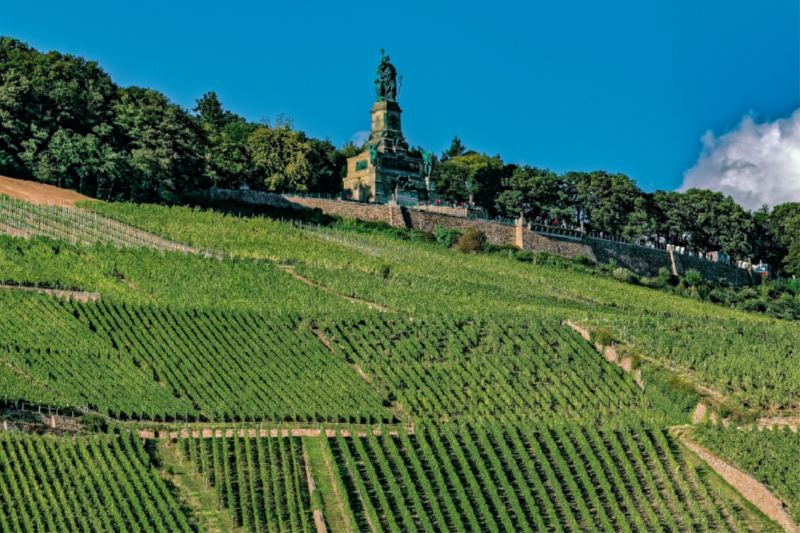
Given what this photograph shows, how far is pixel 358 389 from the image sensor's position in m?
42.3

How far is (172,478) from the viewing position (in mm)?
34469

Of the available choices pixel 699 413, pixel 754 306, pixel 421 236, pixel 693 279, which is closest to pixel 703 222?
pixel 693 279

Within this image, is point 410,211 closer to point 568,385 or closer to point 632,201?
point 632,201

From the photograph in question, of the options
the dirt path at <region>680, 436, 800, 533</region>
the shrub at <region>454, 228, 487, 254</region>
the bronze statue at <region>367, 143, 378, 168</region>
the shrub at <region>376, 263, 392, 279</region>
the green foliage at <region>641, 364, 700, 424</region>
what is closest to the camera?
the dirt path at <region>680, 436, 800, 533</region>

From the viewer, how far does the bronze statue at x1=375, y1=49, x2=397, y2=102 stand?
90312 millimetres

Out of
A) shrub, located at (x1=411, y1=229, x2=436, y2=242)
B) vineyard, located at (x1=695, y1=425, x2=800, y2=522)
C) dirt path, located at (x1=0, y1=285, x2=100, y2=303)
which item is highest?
shrub, located at (x1=411, y1=229, x2=436, y2=242)

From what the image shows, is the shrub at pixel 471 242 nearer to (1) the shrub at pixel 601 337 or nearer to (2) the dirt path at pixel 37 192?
(2) the dirt path at pixel 37 192

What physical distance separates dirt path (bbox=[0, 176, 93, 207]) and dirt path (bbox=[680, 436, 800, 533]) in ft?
148

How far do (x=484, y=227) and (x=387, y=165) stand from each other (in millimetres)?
10361

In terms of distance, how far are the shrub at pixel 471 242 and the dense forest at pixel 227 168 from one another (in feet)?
47.4

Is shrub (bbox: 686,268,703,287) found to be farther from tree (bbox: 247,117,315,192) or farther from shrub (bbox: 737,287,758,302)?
tree (bbox: 247,117,315,192)

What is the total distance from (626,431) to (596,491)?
3862 millimetres

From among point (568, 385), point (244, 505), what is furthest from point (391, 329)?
point (244, 505)

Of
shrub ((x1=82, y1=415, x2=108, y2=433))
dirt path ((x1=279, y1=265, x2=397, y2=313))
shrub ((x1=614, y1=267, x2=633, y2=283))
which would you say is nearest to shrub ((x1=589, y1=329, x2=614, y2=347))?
dirt path ((x1=279, y1=265, x2=397, y2=313))
